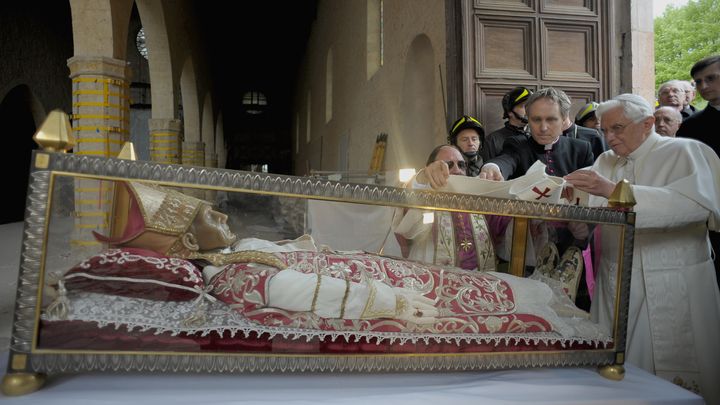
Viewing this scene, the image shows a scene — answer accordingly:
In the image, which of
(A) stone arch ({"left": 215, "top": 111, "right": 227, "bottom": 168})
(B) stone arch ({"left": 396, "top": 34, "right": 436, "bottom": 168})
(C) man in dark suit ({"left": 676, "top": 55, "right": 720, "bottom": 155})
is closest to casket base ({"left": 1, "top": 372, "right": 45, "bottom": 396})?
(C) man in dark suit ({"left": 676, "top": 55, "right": 720, "bottom": 155})

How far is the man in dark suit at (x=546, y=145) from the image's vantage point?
9.34 ft

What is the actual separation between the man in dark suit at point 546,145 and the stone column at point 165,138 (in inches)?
378

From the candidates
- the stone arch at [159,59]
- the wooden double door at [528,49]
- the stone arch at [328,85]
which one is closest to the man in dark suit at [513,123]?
the wooden double door at [528,49]

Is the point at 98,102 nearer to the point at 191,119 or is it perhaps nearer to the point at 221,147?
the point at 191,119

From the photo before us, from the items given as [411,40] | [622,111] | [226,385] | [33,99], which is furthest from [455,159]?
[33,99]

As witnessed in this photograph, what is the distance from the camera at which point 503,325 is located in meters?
1.74

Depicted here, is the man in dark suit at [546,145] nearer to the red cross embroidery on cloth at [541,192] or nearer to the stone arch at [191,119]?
the red cross embroidery on cloth at [541,192]

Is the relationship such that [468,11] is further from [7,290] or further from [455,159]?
[7,290]

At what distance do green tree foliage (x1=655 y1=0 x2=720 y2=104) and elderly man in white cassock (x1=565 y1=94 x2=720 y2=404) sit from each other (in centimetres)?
1869

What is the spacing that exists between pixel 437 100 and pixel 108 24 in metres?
4.56

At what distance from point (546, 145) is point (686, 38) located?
765 inches

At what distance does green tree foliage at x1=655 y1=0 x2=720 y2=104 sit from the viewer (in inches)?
706

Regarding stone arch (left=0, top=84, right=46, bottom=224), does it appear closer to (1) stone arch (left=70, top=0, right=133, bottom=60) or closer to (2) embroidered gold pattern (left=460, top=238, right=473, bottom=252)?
(1) stone arch (left=70, top=0, right=133, bottom=60)

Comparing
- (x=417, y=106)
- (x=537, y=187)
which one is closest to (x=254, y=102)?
(x=417, y=106)
